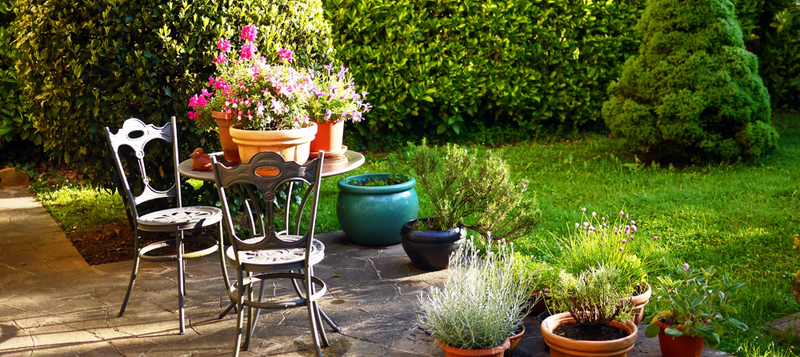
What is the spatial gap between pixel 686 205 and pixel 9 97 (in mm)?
7165

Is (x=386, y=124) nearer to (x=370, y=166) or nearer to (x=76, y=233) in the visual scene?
(x=370, y=166)

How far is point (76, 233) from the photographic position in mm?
5965

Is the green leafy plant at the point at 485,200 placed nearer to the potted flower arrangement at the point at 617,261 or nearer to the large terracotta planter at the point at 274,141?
the potted flower arrangement at the point at 617,261

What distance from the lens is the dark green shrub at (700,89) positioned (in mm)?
7336

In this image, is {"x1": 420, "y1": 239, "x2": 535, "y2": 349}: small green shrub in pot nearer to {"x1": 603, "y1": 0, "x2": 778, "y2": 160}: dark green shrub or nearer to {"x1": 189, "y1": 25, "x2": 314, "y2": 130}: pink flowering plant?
{"x1": 189, "y1": 25, "x2": 314, "y2": 130}: pink flowering plant

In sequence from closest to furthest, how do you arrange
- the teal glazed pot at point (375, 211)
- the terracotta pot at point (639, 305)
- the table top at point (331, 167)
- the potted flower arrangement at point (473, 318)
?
the potted flower arrangement at point (473, 318), the terracotta pot at point (639, 305), the table top at point (331, 167), the teal glazed pot at point (375, 211)

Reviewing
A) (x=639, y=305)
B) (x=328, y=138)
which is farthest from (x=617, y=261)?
(x=328, y=138)

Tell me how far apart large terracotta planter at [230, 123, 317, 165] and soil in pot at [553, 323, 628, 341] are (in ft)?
5.50

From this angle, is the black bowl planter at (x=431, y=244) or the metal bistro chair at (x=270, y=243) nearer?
the metal bistro chair at (x=270, y=243)

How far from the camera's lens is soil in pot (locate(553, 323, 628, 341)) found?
11.1 ft

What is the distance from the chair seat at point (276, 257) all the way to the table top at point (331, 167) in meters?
0.41

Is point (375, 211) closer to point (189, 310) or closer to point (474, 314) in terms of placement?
point (189, 310)

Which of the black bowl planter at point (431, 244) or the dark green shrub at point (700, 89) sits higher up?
the dark green shrub at point (700, 89)

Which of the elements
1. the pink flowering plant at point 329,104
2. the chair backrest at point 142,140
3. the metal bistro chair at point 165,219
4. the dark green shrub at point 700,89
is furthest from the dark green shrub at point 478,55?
the pink flowering plant at point 329,104
